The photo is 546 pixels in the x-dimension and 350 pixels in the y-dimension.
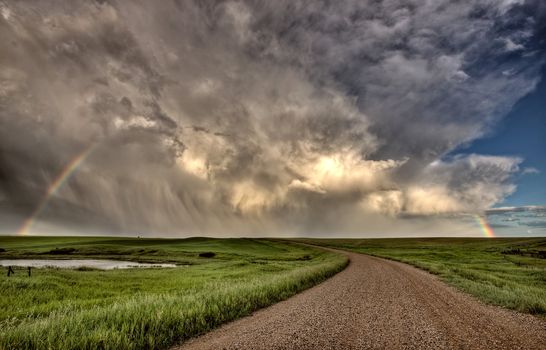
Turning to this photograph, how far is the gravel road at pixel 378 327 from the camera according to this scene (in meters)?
7.63

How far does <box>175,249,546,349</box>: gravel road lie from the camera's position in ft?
25.0

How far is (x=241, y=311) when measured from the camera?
1084 cm

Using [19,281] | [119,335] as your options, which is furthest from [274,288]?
[19,281]

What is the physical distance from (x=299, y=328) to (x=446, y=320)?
523cm

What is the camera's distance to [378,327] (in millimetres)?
9164

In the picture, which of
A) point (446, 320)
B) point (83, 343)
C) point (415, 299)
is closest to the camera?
point (83, 343)

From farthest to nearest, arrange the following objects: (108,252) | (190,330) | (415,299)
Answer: (108,252) < (415,299) < (190,330)

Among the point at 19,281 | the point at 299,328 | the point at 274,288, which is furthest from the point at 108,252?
the point at 299,328

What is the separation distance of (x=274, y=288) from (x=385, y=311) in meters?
5.22

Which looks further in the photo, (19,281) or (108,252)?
(108,252)

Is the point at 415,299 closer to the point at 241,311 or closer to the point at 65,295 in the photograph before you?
the point at 241,311

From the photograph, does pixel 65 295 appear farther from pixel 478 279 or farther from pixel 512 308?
pixel 478 279

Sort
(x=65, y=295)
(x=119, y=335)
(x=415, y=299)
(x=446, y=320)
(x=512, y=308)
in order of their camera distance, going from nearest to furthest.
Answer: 1. (x=119, y=335)
2. (x=446, y=320)
3. (x=512, y=308)
4. (x=415, y=299)
5. (x=65, y=295)

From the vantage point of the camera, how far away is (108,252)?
273 ft
